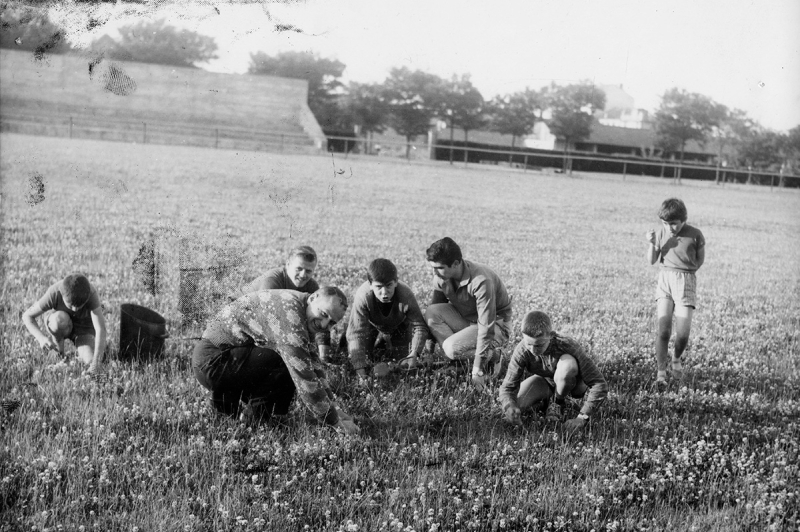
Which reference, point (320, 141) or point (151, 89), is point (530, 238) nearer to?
point (320, 141)

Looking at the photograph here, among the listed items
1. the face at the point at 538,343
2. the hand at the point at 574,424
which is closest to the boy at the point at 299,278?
the face at the point at 538,343

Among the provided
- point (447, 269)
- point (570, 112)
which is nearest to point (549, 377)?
point (447, 269)

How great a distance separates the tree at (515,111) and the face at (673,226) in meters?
35.9

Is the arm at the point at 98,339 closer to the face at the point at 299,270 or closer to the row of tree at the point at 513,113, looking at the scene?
the face at the point at 299,270

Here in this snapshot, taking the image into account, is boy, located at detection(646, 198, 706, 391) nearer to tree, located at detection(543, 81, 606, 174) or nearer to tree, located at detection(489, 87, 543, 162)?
tree, located at detection(543, 81, 606, 174)

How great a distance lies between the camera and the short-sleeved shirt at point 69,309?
20.1ft

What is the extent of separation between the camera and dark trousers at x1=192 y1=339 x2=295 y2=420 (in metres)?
5.06

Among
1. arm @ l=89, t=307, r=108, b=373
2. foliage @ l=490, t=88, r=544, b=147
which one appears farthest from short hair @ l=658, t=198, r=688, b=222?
foliage @ l=490, t=88, r=544, b=147

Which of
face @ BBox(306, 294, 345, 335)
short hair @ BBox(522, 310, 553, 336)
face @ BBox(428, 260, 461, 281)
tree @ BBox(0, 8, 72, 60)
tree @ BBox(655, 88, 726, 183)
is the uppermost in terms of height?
tree @ BBox(655, 88, 726, 183)

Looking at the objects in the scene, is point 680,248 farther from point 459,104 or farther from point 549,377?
point 459,104

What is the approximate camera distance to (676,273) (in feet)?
22.7

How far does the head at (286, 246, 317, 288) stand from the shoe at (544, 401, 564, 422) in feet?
7.72

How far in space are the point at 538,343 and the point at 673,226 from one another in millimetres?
2479

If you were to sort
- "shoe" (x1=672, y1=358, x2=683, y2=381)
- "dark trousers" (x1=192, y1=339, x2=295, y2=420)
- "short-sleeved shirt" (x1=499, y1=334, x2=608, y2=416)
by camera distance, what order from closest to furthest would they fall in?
1. "dark trousers" (x1=192, y1=339, x2=295, y2=420)
2. "short-sleeved shirt" (x1=499, y1=334, x2=608, y2=416)
3. "shoe" (x1=672, y1=358, x2=683, y2=381)
